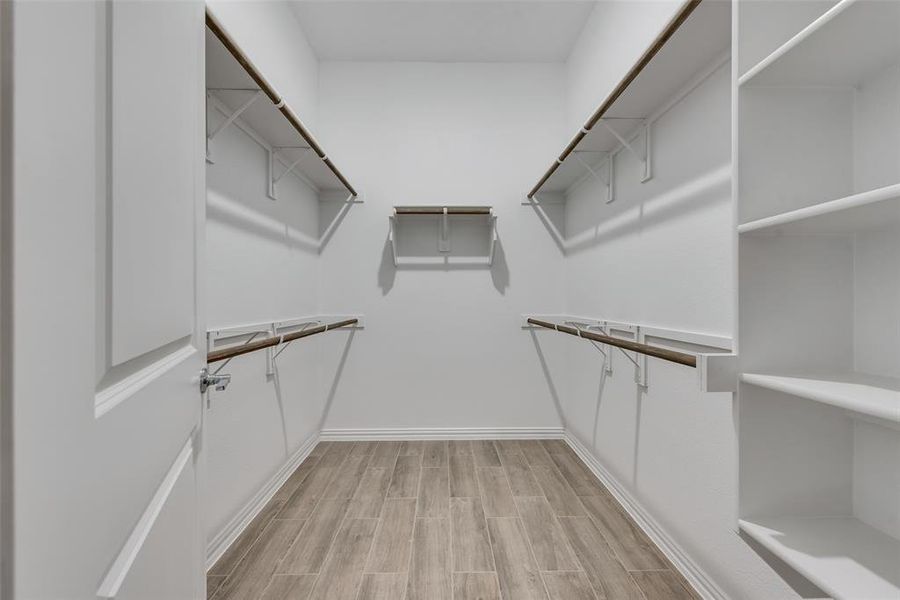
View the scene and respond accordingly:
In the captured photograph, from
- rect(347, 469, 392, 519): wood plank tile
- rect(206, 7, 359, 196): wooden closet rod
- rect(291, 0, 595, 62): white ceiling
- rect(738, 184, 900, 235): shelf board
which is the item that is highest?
rect(291, 0, 595, 62): white ceiling

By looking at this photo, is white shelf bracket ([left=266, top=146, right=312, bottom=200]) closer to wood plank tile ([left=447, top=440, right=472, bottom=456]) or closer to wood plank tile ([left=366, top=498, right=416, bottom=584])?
wood plank tile ([left=366, top=498, right=416, bottom=584])

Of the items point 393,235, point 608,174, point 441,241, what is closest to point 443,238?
point 441,241

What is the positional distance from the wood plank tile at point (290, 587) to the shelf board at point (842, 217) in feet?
5.46

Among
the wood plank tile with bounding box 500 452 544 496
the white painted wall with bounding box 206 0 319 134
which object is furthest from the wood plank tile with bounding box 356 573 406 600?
the white painted wall with bounding box 206 0 319 134

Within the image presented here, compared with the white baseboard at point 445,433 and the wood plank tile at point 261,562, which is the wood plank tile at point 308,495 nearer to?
the wood plank tile at point 261,562

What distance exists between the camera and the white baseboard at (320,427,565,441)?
2867 millimetres

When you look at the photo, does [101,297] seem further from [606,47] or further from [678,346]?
[606,47]

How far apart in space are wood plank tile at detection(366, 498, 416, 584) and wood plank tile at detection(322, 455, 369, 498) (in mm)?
262

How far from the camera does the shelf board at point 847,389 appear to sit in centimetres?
62

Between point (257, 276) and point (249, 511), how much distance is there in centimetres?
105

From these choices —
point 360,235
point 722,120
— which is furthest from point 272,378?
point 722,120

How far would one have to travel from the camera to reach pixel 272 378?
2.15m

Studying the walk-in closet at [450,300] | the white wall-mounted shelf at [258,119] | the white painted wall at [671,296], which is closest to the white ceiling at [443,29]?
the walk-in closet at [450,300]

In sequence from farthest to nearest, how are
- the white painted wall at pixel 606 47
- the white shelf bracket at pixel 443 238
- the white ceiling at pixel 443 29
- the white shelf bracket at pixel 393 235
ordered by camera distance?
the white shelf bracket at pixel 443 238 < the white shelf bracket at pixel 393 235 < the white ceiling at pixel 443 29 < the white painted wall at pixel 606 47
